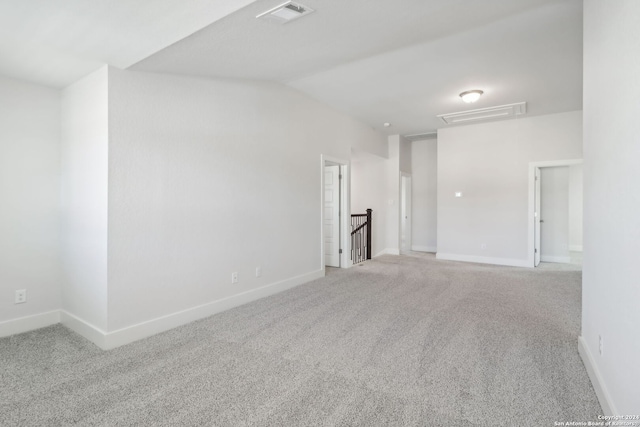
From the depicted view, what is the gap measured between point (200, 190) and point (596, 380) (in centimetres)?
353

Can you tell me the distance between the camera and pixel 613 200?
5.44 feet

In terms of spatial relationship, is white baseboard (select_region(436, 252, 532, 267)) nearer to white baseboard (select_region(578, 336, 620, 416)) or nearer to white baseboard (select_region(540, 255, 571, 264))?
white baseboard (select_region(540, 255, 571, 264))

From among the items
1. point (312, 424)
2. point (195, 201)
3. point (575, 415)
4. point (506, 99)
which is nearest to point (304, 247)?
point (195, 201)

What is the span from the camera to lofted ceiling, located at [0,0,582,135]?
85.7 inches

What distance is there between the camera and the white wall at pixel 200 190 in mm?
2846

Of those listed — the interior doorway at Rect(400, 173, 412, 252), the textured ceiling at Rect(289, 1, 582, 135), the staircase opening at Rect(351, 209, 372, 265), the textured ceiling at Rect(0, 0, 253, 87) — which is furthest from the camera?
the interior doorway at Rect(400, 173, 412, 252)

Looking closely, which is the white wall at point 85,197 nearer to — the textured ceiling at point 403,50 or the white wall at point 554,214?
the textured ceiling at point 403,50

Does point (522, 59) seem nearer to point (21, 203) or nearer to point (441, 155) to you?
point (441, 155)

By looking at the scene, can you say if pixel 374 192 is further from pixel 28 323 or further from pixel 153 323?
pixel 28 323

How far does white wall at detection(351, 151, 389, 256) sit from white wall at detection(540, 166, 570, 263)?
10.9ft

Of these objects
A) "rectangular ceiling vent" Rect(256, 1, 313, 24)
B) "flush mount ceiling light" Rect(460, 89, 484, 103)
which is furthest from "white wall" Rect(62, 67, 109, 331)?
"flush mount ceiling light" Rect(460, 89, 484, 103)

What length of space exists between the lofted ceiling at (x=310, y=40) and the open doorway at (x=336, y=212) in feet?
6.09

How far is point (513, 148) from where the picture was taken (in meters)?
6.30

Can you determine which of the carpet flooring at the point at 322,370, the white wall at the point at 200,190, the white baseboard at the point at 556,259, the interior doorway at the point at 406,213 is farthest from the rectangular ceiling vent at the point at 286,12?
the white baseboard at the point at 556,259
